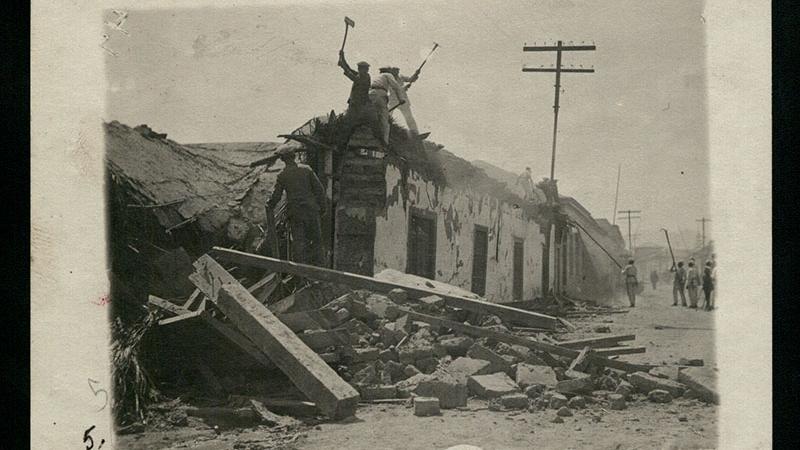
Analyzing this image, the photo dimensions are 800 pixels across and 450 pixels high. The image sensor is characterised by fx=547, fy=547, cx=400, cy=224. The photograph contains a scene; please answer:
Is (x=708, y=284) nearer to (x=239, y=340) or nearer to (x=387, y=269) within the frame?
(x=387, y=269)

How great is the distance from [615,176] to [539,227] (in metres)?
2.71

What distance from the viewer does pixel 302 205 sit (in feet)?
16.5

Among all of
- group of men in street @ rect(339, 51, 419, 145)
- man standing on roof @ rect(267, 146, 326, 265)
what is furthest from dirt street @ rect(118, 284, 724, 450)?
group of men in street @ rect(339, 51, 419, 145)

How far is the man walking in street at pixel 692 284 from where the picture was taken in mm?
4387

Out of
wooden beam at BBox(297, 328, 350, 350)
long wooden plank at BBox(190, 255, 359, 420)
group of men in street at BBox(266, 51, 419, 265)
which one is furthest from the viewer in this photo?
group of men in street at BBox(266, 51, 419, 265)

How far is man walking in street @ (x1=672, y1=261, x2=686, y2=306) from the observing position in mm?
4680

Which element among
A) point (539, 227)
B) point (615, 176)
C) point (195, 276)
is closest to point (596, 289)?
point (539, 227)

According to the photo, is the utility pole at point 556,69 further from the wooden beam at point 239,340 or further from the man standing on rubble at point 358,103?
the wooden beam at point 239,340

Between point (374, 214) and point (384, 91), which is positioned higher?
point (384, 91)

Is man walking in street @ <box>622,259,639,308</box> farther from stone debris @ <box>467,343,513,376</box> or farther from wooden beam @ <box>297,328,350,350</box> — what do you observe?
wooden beam @ <box>297,328,350,350</box>

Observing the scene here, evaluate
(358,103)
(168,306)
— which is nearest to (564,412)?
(358,103)

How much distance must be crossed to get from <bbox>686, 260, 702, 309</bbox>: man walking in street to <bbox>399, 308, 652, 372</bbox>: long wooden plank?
73cm

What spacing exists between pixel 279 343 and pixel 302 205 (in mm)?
1562
